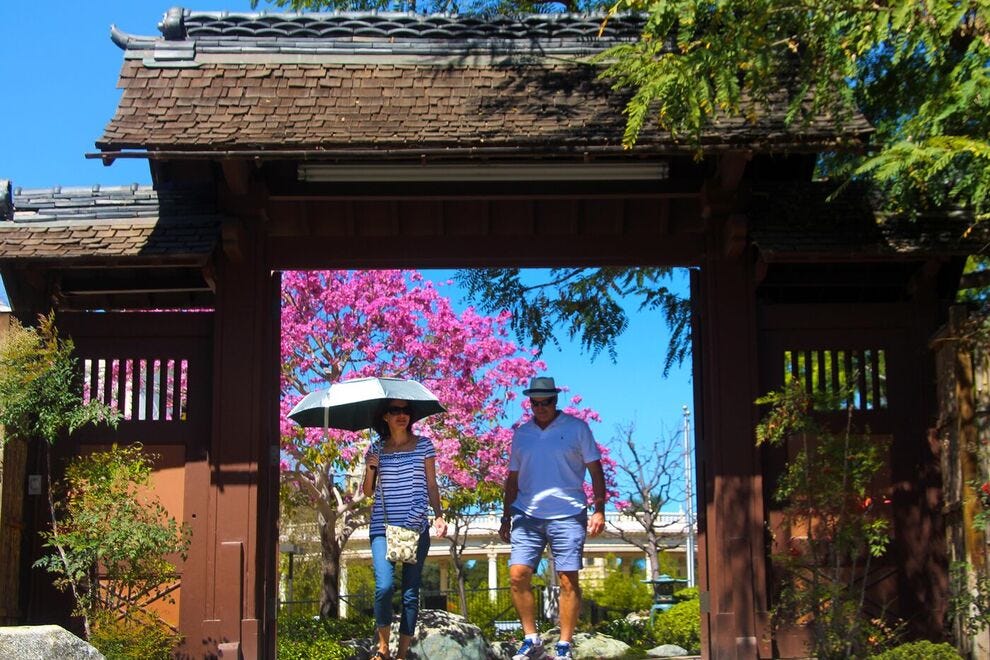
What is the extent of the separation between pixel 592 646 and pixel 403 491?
482 centimetres

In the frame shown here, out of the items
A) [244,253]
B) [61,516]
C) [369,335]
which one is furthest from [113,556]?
[369,335]

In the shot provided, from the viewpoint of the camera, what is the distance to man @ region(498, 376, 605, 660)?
860 centimetres

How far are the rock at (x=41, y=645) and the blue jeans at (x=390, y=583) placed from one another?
2.72m

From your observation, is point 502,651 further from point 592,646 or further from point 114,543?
point 114,543

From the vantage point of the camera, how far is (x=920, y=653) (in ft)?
26.0

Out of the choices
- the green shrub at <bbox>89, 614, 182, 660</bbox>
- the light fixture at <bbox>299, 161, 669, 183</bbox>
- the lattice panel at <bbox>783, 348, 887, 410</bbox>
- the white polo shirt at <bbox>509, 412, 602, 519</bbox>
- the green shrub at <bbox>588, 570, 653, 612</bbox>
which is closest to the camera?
the green shrub at <bbox>89, 614, 182, 660</bbox>

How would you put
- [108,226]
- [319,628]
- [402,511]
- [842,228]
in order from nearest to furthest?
1. [402,511]
2. [842,228]
3. [108,226]
4. [319,628]

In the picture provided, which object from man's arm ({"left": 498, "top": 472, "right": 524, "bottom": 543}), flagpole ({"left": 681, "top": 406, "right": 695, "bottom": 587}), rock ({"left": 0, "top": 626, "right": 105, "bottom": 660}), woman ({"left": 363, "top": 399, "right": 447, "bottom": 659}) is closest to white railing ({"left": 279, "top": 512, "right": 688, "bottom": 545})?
flagpole ({"left": 681, "top": 406, "right": 695, "bottom": 587})

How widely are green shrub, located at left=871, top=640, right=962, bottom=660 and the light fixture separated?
359 centimetres

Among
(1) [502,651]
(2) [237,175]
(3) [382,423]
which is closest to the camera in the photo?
(3) [382,423]

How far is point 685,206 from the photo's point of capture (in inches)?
393

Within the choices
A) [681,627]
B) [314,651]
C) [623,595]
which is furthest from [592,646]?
[623,595]

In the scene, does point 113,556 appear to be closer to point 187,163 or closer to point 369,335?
point 187,163

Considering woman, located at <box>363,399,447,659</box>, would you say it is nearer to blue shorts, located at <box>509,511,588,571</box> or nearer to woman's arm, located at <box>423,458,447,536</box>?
woman's arm, located at <box>423,458,447,536</box>
